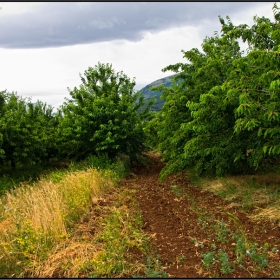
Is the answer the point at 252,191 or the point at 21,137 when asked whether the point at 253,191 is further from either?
the point at 21,137

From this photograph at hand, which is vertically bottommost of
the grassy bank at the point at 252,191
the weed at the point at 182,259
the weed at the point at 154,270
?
the grassy bank at the point at 252,191

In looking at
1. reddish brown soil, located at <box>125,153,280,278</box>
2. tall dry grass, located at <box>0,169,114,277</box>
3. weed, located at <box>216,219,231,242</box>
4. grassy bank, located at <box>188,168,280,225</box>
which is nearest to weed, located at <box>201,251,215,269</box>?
reddish brown soil, located at <box>125,153,280,278</box>

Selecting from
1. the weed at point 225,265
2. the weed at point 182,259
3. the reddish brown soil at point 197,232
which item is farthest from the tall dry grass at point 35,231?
the weed at point 225,265

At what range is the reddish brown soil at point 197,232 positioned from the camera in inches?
163

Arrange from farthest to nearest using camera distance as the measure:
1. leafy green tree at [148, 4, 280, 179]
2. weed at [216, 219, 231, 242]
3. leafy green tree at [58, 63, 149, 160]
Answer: leafy green tree at [58, 63, 149, 160]
leafy green tree at [148, 4, 280, 179]
weed at [216, 219, 231, 242]

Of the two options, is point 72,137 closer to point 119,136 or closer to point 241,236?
point 119,136

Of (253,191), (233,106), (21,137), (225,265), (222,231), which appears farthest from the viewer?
(21,137)

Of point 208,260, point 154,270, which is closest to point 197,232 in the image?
point 208,260

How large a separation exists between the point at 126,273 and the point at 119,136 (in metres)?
10.7

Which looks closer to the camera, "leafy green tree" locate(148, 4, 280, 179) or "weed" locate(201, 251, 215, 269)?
"weed" locate(201, 251, 215, 269)

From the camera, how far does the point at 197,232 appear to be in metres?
5.58

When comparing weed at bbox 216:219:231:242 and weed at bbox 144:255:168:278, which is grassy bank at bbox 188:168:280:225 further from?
weed at bbox 144:255:168:278

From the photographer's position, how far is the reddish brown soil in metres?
4.14

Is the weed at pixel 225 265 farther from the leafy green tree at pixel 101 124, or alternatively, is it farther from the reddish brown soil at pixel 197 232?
the leafy green tree at pixel 101 124
